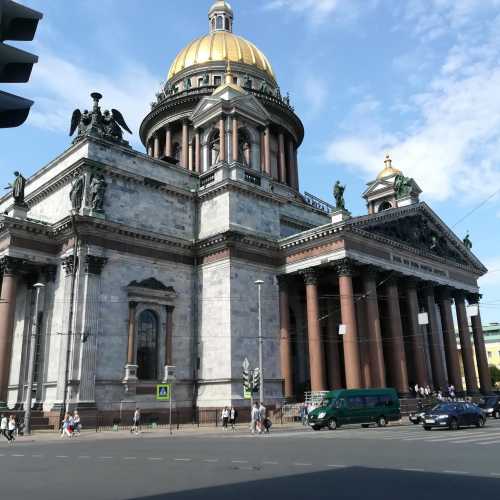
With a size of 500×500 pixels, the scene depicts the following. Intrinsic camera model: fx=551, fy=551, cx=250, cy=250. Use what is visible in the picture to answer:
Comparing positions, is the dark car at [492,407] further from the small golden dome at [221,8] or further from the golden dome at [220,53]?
the small golden dome at [221,8]

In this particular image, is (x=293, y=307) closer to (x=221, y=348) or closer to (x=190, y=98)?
(x=221, y=348)

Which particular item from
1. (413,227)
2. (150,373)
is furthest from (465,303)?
(150,373)

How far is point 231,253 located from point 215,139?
13.4 meters

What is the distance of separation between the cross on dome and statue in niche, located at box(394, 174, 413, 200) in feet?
108

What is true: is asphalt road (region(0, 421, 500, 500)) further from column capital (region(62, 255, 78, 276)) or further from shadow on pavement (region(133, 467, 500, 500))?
column capital (region(62, 255, 78, 276))

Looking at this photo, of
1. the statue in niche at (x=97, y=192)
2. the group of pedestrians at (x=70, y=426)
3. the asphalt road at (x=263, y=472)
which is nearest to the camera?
the asphalt road at (x=263, y=472)

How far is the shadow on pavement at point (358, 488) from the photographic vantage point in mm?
9422

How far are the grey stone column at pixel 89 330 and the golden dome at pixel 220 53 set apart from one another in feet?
117

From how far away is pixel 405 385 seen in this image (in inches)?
1535

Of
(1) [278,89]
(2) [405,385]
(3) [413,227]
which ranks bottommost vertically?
(2) [405,385]

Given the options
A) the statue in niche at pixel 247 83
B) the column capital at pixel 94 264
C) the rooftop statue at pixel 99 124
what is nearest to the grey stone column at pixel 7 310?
the column capital at pixel 94 264

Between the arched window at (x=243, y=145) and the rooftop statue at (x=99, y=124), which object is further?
the arched window at (x=243, y=145)

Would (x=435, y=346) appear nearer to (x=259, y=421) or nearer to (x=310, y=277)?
(x=310, y=277)

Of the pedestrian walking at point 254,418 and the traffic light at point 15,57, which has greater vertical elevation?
the traffic light at point 15,57
